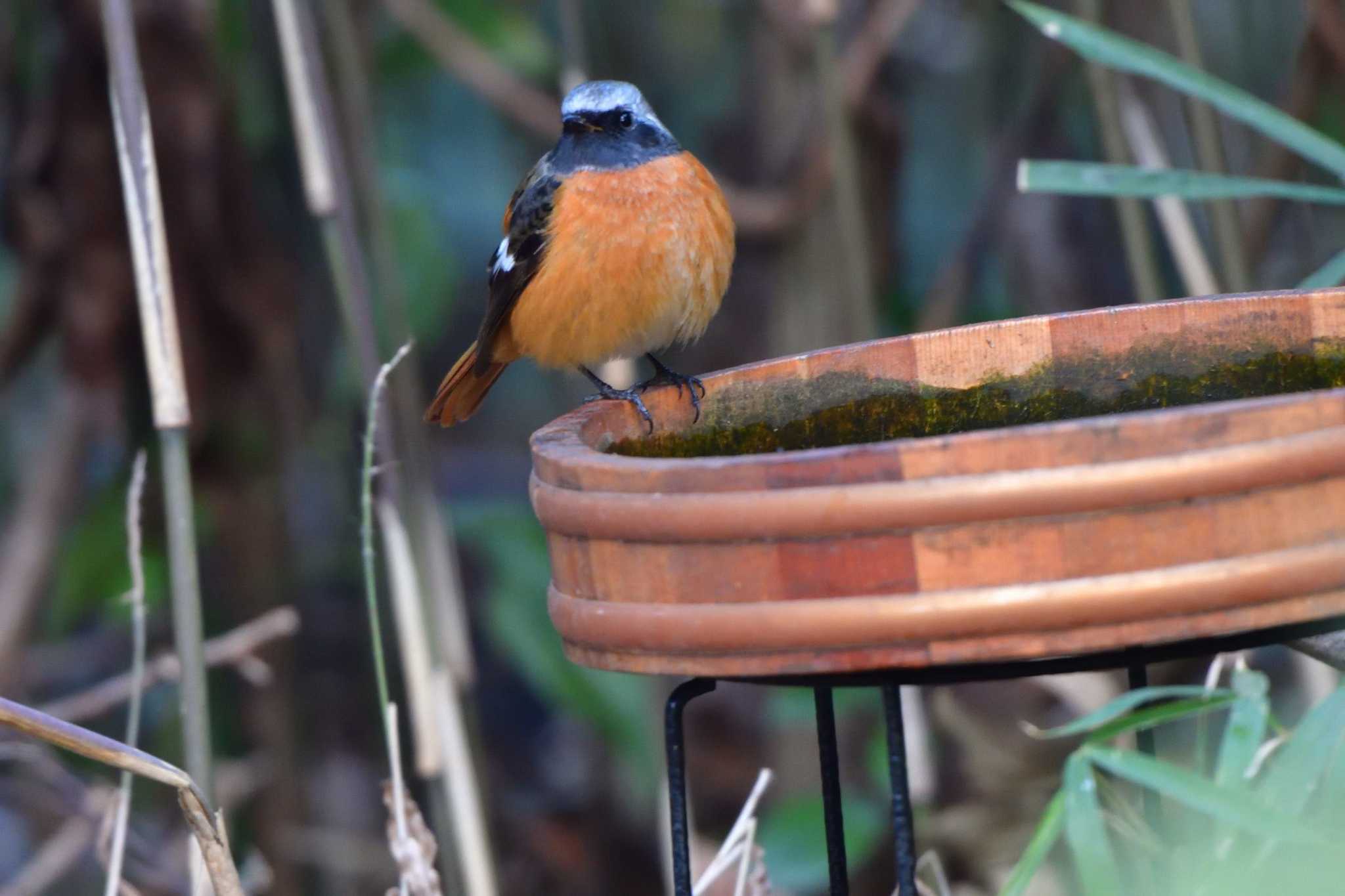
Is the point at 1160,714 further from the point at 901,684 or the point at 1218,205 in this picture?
the point at 1218,205

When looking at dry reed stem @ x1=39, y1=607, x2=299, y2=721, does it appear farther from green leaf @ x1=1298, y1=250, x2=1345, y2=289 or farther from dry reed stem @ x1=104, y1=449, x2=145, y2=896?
green leaf @ x1=1298, y1=250, x2=1345, y2=289

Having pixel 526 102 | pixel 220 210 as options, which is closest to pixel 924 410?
pixel 220 210

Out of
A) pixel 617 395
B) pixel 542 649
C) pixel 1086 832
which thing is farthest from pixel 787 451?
pixel 542 649

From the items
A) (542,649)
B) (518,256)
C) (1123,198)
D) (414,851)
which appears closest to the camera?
(414,851)

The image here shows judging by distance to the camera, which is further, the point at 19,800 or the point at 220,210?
the point at 19,800

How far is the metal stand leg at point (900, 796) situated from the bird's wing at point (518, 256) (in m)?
1.50

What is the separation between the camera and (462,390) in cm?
278

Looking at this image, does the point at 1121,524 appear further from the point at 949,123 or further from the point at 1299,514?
the point at 949,123

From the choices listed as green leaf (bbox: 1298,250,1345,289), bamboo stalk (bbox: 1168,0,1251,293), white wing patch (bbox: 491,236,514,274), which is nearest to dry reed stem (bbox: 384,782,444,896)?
white wing patch (bbox: 491,236,514,274)

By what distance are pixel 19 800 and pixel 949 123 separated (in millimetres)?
3164

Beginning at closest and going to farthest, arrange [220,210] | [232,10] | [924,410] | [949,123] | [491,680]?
[924,410]
[220,210]
[232,10]
[949,123]
[491,680]

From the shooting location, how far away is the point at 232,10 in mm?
3688

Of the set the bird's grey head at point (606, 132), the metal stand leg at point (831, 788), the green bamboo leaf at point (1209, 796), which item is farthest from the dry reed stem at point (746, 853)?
the bird's grey head at point (606, 132)

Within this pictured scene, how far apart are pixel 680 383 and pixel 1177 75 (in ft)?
2.37
